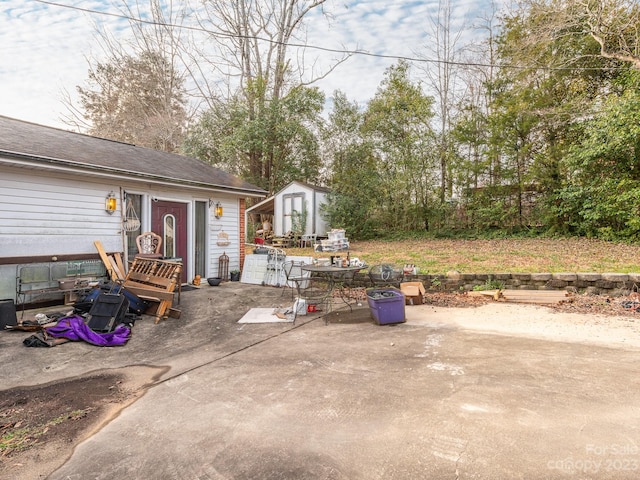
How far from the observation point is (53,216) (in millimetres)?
5965

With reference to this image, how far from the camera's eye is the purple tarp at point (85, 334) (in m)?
4.32

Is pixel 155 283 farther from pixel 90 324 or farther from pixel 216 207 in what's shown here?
pixel 216 207

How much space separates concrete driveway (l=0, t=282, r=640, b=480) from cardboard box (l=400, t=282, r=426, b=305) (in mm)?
1547

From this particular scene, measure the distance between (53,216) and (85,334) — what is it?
2808 mm

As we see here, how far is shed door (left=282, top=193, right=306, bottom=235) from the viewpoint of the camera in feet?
53.7

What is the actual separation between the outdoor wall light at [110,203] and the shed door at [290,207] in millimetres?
10085

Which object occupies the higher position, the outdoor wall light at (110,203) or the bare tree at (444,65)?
the bare tree at (444,65)

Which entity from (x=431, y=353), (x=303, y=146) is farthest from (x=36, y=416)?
(x=303, y=146)

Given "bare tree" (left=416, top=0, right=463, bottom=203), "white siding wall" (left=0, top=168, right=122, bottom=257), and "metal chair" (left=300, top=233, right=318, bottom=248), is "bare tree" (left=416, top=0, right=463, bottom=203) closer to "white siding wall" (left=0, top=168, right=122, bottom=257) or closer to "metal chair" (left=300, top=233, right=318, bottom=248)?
"metal chair" (left=300, top=233, right=318, bottom=248)

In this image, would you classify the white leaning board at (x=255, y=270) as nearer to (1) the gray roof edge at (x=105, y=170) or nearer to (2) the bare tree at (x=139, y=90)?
(1) the gray roof edge at (x=105, y=170)

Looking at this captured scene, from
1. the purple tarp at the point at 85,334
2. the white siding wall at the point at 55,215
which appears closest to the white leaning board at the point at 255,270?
the white siding wall at the point at 55,215

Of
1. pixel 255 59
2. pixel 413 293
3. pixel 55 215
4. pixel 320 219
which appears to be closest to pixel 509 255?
pixel 413 293

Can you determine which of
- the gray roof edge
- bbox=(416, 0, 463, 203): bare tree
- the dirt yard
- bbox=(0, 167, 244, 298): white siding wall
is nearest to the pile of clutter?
the dirt yard

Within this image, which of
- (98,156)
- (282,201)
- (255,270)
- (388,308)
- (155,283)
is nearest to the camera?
(388,308)
